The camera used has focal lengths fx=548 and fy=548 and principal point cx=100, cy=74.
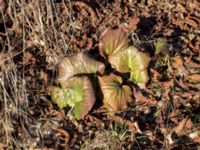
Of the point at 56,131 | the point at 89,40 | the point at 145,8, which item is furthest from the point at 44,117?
the point at 145,8

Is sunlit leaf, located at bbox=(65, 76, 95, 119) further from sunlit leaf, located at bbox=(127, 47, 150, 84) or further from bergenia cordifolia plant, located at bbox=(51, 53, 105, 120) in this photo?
sunlit leaf, located at bbox=(127, 47, 150, 84)

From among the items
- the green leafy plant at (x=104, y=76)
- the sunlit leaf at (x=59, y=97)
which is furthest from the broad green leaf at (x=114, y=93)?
the sunlit leaf at (x=59, y=97)

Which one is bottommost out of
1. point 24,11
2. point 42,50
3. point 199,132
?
point 199,132

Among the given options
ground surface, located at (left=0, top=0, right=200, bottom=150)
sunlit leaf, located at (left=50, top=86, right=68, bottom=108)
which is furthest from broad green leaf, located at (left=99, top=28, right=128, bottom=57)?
sunlit leaf, located at (left=50, top=86, right=68, bottom=108)

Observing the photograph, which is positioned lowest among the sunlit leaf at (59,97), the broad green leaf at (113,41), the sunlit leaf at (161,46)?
the sunlit leaf at (59,97)

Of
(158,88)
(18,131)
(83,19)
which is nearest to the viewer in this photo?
(18,131)

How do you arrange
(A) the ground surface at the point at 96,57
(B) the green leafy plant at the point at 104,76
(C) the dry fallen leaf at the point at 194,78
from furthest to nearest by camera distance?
(C) the dry fallen leaf at the point at 194,78 < (B) the green leafy plant at the point at 104,76 < (A) the ground surface at the point at 96,57

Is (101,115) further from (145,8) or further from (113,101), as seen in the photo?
(145,8)

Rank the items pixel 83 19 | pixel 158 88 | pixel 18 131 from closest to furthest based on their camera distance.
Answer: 1. pixel 18 131
2. pixel 158 88
3. pixel 83 19

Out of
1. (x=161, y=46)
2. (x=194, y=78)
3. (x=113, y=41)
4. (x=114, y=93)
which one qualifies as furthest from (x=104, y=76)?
(x=194, y=78)

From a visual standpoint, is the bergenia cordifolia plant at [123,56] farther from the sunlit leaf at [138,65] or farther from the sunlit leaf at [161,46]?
the sunlit leaf at [161,46]
